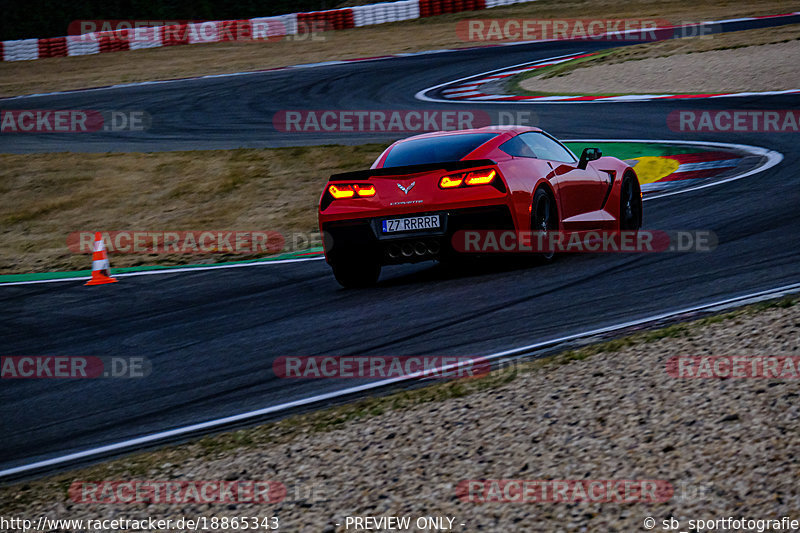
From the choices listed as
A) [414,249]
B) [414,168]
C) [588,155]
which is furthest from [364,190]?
[588,155]

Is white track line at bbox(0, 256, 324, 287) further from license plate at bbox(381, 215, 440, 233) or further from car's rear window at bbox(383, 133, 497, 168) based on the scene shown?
license plate at bbox(381, 215, 440, 233)

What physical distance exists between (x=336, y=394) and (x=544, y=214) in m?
3.42

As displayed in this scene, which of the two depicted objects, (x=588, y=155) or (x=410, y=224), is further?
(x=588, y=155)

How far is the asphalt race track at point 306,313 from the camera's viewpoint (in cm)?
663

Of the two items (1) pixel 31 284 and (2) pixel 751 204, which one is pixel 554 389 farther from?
(1) pixel 31 284

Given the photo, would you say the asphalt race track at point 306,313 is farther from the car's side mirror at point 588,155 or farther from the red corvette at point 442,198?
the car's side mirror at point 588,155

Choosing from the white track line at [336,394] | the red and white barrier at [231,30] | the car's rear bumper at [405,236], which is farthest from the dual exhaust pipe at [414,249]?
the red and white barrier at [231,30]

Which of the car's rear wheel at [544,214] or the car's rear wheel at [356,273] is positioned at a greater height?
the car's rear wheel at [544,214]

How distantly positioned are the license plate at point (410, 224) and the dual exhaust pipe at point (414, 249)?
12 centimetres

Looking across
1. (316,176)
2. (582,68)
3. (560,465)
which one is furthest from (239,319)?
(582,68)

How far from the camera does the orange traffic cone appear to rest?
11602 mm

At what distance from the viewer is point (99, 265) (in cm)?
1172

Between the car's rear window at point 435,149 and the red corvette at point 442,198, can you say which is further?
the car's rear window at point 435,149

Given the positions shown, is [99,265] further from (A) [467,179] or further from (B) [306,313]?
(A) [467,179]
